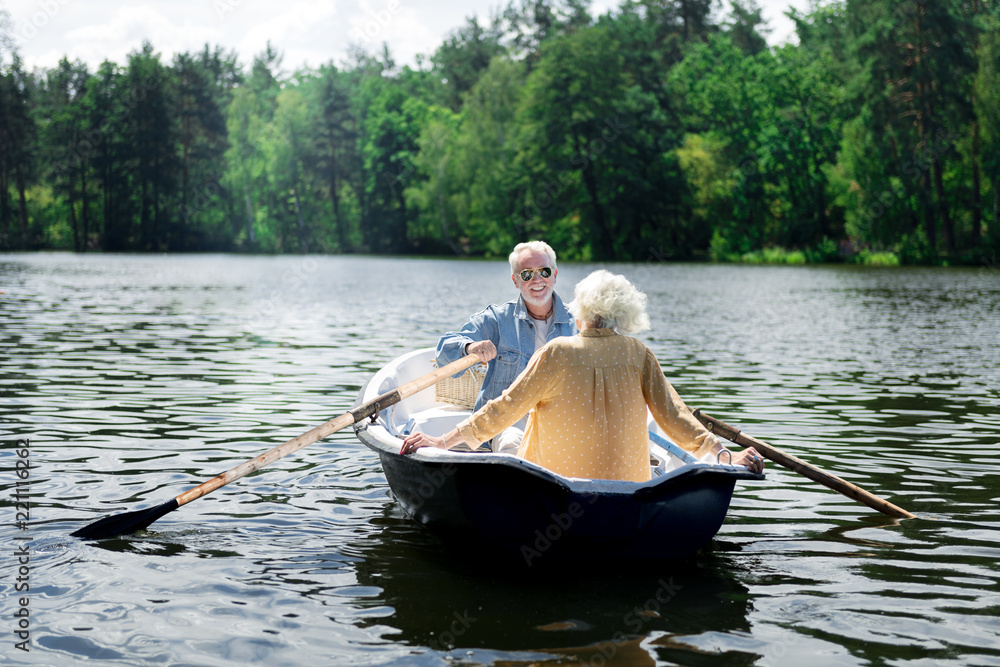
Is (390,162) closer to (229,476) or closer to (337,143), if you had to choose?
(337,143)

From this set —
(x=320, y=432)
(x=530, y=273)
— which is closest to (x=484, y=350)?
(x=530, y=273)

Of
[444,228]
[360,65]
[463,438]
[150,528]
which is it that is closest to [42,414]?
[150,528]

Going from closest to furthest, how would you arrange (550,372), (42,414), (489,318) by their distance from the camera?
(550,372) → (489,318) → (42,414)

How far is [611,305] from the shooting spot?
4582 mm

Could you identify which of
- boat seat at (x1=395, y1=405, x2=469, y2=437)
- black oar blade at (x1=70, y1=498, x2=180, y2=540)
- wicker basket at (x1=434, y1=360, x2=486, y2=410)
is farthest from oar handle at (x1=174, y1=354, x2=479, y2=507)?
wicker basket at (x1=434, y1=360, x2=486, y2=410)

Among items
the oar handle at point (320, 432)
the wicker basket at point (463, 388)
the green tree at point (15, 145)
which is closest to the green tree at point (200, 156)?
the green tree at point (15, 145)

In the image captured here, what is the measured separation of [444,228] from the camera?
232 feet

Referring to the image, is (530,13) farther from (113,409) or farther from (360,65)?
(113,409)

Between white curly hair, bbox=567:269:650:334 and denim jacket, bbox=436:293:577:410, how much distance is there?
1.38 meters

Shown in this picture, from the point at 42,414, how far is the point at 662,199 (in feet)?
178

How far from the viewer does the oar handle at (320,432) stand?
18.4 ft

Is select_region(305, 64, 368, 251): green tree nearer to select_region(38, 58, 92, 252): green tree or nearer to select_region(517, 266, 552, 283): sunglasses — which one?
select_region(38, 58, 92, 252): green tree

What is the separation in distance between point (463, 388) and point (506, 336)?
1.42 m

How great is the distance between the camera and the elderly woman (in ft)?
15.2
